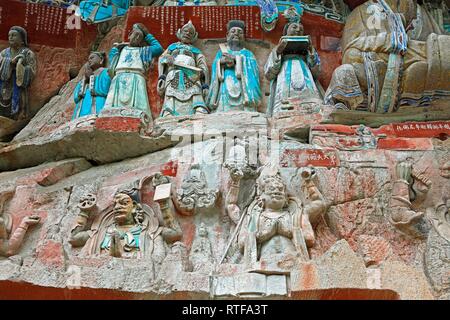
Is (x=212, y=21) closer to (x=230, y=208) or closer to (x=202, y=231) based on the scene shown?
(x=230, y=208)

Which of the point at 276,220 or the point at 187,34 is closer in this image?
the point at 276,220

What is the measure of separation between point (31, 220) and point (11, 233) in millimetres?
225

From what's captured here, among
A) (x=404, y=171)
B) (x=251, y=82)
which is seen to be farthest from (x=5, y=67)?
(x=404, y=171)

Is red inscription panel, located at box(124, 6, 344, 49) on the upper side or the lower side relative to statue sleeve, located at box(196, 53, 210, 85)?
upper

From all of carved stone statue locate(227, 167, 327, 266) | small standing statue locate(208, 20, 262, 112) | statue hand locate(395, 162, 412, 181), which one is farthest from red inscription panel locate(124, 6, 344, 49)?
carved stone statue locate(227, 167, 327, 266)

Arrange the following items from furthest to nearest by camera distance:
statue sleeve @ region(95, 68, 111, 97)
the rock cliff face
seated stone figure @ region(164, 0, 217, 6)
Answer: seated stone figure @ region(164, 0, 217, 6), statue sleeve @ region(95, 68, 111, 97), the rock cliff face

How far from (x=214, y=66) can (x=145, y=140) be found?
154 cm

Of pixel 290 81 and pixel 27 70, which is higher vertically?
pixel 27 70

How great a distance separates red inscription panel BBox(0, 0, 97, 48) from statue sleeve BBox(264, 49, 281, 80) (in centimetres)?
268

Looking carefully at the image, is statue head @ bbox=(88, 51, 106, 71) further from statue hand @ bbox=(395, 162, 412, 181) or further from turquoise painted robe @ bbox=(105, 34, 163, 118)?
statue hand @ bbox=(395, 162, 412, 181)

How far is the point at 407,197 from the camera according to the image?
7492mm

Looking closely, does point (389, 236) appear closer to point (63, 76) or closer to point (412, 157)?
point (412, 157)

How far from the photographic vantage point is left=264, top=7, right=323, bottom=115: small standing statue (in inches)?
350

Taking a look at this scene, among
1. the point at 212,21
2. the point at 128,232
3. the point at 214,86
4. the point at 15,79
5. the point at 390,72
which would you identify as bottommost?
the point at 128,232
